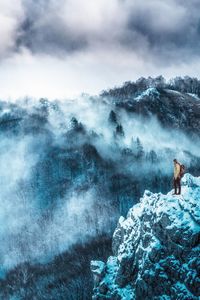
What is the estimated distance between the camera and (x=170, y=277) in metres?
153

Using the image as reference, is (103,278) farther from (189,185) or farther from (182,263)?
(189,185)

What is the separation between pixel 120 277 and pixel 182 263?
32051mm

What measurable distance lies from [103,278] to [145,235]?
Answer: 32.5m

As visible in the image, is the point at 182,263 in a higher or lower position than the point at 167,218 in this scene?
lower

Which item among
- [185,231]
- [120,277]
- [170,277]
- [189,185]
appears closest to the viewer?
[189,185]

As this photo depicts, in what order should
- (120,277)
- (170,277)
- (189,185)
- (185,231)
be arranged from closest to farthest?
(189,185), (185,231), (170,277), (120,277)

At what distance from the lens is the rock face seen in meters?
136

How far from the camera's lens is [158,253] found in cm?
15225

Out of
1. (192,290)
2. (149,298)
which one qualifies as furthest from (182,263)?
(149,298)

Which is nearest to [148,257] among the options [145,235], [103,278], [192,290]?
[145,235]

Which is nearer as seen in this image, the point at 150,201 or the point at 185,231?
the point at 185,231

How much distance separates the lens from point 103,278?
181875mm

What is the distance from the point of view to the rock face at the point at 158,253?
447ft

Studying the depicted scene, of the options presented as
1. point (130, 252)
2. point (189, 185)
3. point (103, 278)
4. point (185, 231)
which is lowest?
point (103, 278)
